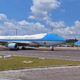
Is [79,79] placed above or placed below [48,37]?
below

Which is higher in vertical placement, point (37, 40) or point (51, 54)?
point (37, 40)

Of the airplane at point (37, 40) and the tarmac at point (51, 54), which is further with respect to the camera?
the airplane at point (37, 40)

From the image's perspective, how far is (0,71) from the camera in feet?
36.4

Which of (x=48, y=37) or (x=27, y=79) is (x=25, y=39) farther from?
(x=27, y=79)

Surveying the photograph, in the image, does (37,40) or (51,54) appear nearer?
(51,54)

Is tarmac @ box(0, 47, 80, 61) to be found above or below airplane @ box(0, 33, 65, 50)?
below

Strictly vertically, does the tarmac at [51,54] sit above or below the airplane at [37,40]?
below

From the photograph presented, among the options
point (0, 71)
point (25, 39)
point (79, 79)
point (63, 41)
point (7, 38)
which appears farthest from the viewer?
point (7, 38)

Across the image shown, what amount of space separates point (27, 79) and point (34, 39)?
28.3m

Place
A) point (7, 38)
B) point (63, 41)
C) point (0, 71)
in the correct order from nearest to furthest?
point (0, 71) < point (63, 41) < point (7, 38)

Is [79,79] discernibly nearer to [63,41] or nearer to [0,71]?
[0,71]

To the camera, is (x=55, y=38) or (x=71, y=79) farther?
(x=55, y=38)

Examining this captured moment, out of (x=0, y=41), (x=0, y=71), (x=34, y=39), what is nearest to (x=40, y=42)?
(x=34, y=39)

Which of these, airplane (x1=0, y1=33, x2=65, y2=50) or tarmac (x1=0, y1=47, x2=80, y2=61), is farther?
airplane (x1=0, y1=33, x2=65, y2=50)
